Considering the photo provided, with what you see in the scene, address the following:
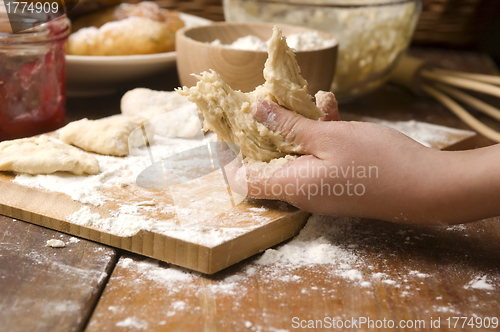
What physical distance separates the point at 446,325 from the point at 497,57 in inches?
86.6

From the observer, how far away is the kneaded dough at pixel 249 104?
3.00ft

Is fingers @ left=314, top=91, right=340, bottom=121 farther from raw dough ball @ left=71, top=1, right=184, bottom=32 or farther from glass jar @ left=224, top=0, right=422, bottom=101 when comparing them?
raw dough ball @ left=71, top=1, right=184, bottom=32

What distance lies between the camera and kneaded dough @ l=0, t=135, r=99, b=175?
3.18ft

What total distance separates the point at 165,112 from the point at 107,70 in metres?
0.33

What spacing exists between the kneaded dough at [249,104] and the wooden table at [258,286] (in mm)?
177

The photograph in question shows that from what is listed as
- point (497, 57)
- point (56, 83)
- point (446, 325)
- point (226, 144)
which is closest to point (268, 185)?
point (226, 144)

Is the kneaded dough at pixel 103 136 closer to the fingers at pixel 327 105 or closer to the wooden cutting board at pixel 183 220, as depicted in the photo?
the wooden cutting board at pixel 183 220

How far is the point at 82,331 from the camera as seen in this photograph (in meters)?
0.65

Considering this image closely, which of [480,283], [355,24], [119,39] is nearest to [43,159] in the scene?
[119,39]

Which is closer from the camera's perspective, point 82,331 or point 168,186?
point 82,331

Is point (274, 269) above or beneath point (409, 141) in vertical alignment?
beneath

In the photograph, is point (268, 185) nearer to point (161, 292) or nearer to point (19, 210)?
point (161, 292)

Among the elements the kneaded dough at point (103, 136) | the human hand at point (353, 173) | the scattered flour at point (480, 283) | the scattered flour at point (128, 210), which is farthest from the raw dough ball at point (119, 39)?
the scattered flour at point (480, 283)

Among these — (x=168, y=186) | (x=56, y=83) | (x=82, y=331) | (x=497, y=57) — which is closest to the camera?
(x=82, y=331)
